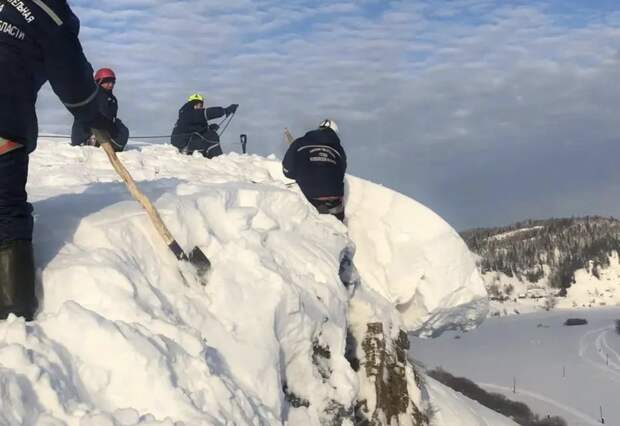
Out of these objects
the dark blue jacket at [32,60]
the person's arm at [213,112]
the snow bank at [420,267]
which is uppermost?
the person's arm at [213,112]

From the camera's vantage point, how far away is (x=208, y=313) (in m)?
4.10

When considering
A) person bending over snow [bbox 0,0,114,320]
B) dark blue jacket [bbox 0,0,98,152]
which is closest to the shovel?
dark blue jacket [bbox 0,0,98,152]

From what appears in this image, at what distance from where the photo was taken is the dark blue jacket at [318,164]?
7605mm

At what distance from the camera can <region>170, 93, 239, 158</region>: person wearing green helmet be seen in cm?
1198

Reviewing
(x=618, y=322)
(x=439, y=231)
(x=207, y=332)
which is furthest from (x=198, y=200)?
(x=618, y=322)

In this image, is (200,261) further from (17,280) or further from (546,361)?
(546,361)

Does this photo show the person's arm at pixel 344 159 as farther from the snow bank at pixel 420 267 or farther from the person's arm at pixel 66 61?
the person's arm at pixel 66 61

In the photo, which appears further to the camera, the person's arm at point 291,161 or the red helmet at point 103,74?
the red helmet at point 103,74

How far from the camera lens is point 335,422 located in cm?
455

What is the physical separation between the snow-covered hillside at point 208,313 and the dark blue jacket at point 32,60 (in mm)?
765

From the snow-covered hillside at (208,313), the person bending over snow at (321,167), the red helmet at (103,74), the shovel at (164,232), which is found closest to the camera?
the snow-covered hillside at (208,313)

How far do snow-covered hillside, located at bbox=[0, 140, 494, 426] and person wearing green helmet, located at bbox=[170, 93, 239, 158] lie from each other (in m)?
5.38

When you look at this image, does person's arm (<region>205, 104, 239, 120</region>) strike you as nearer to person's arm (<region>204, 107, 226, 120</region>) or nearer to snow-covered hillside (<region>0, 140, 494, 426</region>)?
person's arm (<region>204, 107, 226, 120</region>)

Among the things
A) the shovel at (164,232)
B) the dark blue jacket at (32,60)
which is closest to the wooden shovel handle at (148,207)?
the shovel at (164,232)
